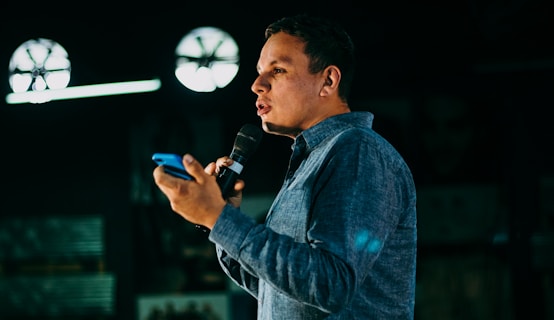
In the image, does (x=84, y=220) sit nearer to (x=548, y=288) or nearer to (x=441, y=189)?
(x=441, y=189)

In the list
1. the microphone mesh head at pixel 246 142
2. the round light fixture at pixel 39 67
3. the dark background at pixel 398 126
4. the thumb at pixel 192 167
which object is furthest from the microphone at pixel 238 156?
the round light fixture at pixel 39 67

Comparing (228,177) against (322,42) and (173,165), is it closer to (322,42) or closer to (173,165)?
(173,165)

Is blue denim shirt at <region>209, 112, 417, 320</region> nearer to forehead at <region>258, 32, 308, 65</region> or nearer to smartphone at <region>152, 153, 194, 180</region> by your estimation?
smartphone at <region>152, 153, 194, 180</region>

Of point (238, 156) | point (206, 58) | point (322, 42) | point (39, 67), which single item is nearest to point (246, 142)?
point (238, 156)

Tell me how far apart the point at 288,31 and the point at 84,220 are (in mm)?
3758

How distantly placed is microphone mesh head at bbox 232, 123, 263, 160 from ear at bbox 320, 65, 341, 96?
9.9 inches

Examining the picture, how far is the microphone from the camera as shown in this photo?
1.35 meters

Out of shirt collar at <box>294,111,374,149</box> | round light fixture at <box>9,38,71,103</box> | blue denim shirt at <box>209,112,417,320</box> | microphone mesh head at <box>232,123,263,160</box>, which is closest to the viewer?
blue denim shirt at <box>209,112,417,320</box>

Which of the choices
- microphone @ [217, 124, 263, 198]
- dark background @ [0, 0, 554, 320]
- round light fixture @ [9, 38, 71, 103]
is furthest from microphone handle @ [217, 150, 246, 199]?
round light fixture @ [9, 38, 71, 103]

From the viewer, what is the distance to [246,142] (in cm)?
153

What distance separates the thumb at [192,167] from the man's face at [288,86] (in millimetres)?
355

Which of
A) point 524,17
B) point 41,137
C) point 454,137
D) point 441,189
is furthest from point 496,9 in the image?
point 41,137

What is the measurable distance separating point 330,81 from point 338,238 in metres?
0.48

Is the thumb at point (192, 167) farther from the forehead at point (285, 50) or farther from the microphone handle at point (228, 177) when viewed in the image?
the forehead at point (285, 50)
